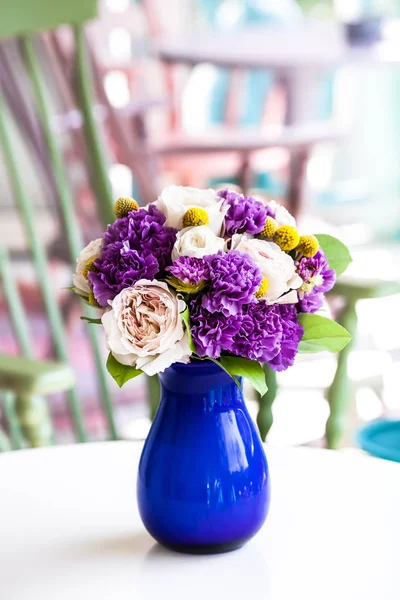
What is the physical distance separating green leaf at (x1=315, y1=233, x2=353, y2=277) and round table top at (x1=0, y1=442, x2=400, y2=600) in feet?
0.78

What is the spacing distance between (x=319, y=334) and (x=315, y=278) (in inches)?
2.3

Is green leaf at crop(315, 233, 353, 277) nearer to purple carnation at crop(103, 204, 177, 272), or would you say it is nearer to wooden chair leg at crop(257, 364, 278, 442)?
purple carnation at crop(103, 204, 177, 272)

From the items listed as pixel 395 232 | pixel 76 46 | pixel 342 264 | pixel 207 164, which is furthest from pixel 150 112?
pixel 342 264

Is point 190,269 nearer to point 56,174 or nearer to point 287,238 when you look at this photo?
point 287,238

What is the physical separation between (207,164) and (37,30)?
1863 millimetres

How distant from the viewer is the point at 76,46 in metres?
1.42

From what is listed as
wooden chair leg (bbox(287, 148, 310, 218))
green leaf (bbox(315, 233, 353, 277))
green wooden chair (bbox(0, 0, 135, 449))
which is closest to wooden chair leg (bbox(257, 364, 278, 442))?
green wooden chair (bbox(0, 0, 135, 449))

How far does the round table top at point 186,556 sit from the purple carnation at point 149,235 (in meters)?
0.25

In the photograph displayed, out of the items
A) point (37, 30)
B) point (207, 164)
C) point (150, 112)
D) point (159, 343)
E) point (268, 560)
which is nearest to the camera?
point (159, 343)

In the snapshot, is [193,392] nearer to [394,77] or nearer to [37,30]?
[37,30]

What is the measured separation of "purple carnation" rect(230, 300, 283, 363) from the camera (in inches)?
25.9

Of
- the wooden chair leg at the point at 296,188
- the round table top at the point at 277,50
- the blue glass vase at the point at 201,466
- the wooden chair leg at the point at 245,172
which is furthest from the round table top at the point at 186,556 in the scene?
the wooden chair leg at the point at 245,172

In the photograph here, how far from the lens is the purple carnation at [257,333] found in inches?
25.9

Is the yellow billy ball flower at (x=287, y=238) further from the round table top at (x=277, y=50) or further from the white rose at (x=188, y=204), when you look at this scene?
the round table top at (x=277, y=50)
